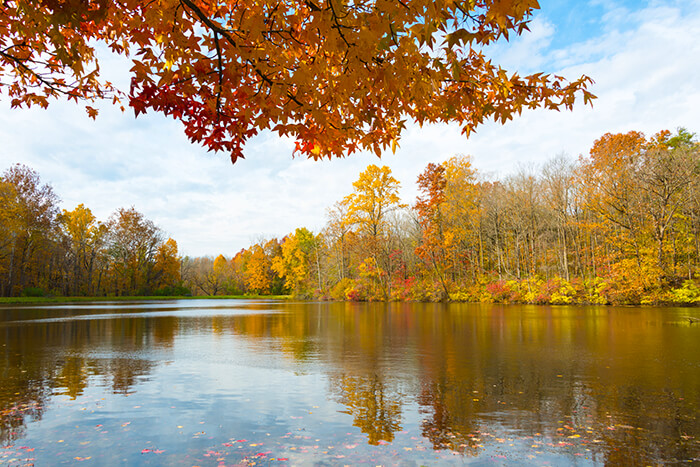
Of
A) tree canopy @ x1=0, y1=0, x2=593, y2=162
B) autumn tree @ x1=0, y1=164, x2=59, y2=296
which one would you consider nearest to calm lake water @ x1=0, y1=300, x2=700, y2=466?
tree canopy @ x1=0, y1=0, x2=593, y2=162

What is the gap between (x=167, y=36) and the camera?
3.50 meters

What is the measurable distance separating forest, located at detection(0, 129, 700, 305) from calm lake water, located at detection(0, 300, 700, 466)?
1883 cm

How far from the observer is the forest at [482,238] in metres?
24.0

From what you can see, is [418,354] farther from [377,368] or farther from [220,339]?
[220,339]

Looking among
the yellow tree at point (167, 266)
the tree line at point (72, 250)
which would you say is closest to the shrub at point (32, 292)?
the tree line at point (72, 250)

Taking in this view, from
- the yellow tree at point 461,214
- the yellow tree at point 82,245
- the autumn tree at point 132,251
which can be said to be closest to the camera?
the yellow tree at point 461,214

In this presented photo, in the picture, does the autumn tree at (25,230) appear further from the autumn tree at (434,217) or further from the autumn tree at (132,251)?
the autumn tree at (434,217)

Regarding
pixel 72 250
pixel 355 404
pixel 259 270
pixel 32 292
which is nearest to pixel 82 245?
pixel 72 250

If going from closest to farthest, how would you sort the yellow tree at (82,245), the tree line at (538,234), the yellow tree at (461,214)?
the tree line at (538,234) → the yellow tree at (461,214) → the yellow tree at (82,245)

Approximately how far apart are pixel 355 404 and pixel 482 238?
33284 millimetres

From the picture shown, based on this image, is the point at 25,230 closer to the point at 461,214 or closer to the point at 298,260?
the point at 298,260

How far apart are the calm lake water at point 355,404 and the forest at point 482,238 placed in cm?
1883

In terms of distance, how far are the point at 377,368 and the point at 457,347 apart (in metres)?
3.09

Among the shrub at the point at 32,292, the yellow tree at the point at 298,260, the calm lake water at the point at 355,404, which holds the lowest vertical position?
the shrub at the point at 32,292
